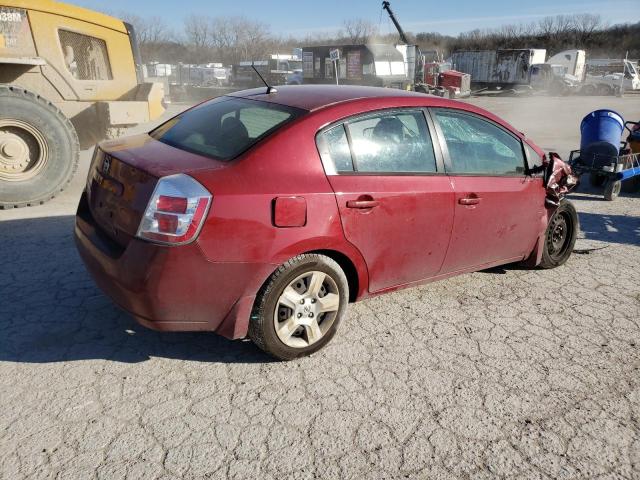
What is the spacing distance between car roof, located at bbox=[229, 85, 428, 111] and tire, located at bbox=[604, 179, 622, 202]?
4.91 metres

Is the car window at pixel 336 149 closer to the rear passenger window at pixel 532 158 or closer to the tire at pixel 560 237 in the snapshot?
the rear passenger window at pixel 532 158

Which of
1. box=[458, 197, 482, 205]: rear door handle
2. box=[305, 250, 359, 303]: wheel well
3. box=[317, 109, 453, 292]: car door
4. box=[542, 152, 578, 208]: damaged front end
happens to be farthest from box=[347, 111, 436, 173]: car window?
box=[542, 152, 578, 208]: damaged front end

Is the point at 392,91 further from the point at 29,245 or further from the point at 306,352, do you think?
the point at 29,245

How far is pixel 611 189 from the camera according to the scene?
23.9 feet

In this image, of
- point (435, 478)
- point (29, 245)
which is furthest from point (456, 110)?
point (29, 245)

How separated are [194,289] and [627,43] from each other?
262ft

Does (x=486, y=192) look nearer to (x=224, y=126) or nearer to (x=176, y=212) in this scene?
(x=224, y=126)

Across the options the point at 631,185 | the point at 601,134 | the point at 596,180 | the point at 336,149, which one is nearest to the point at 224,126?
the point at 336,149

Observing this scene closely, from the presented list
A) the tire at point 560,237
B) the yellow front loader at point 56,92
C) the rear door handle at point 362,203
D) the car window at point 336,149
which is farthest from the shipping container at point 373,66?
the rear door handle at point 362,203

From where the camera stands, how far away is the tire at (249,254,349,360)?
282 cm

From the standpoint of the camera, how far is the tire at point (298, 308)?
2.82 meters

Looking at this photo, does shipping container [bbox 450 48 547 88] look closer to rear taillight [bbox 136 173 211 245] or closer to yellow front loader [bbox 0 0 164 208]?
yellow front loader [bbox 0 0 164 208]

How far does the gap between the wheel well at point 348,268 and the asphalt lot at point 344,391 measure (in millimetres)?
331

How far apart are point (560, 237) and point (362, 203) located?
256 cm
